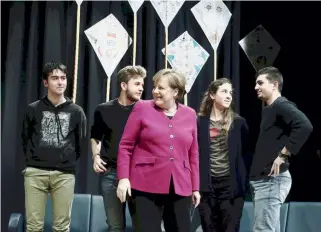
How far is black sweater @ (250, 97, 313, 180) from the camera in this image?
116 inches

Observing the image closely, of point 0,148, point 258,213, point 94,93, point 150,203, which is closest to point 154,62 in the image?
point 94,93

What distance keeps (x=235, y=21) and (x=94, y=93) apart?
1.45 metres

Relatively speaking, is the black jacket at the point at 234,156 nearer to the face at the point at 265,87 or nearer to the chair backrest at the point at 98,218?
the face at the point at 265,87

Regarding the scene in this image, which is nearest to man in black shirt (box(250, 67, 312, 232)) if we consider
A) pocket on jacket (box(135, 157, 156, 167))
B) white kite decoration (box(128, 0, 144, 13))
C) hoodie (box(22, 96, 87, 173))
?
pocket on jacket (box(135, 157, 156, 167))

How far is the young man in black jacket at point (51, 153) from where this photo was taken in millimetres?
3066

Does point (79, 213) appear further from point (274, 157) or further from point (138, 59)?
point (274, 157)

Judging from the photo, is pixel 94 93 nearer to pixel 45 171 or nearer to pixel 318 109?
pixel 45 171

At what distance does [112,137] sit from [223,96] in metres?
0.76

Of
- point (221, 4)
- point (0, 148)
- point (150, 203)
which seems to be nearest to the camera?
point (150, 203)

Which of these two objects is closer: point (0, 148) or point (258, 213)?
point (258, 213)

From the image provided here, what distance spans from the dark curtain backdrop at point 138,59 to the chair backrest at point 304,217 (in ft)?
2.68

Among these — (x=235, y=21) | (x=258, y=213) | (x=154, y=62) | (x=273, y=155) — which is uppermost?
(x=235, y=21)

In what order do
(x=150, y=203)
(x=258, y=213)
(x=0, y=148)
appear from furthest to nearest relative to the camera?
(x=0, y=148) < (x=258, y=213) < (x=150, y=203)

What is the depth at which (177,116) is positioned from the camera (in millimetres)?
2488
